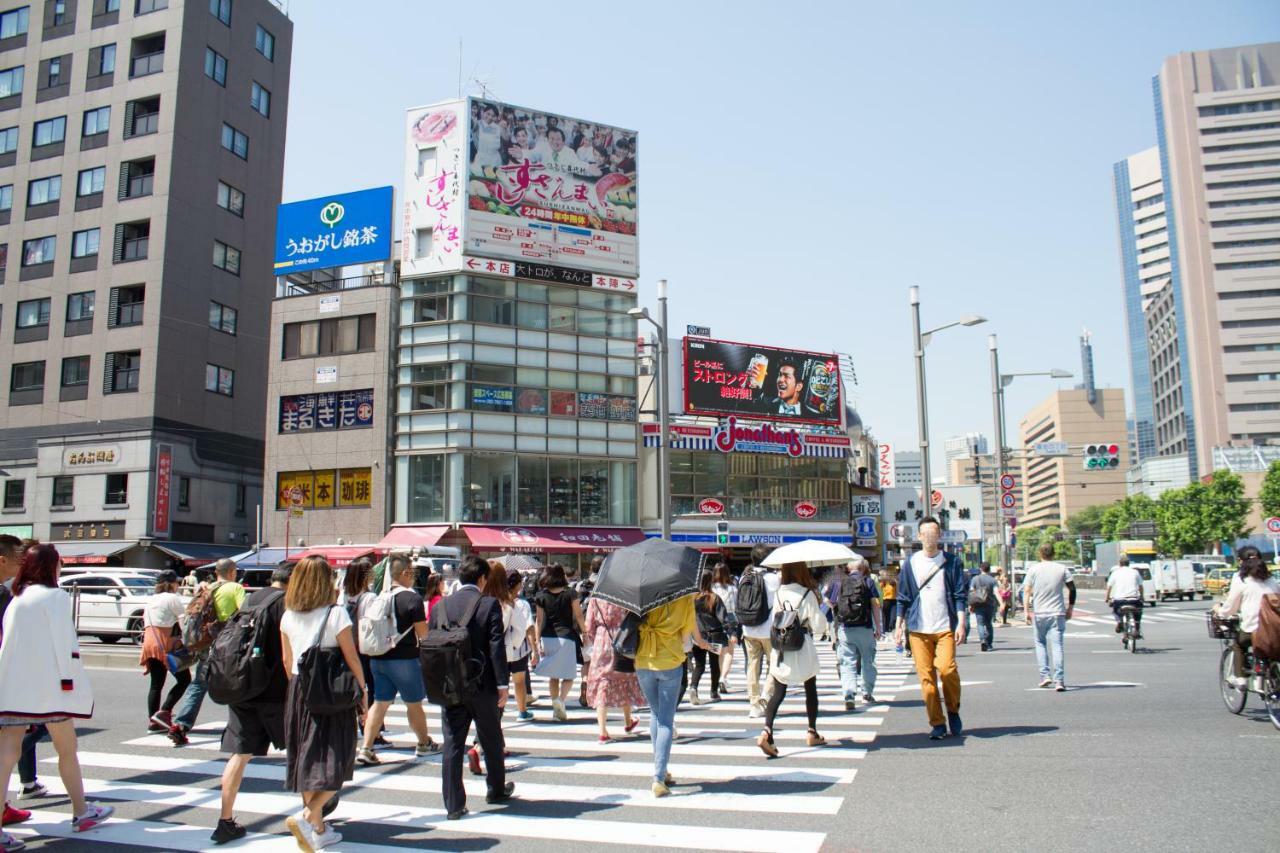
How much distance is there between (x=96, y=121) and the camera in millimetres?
43688

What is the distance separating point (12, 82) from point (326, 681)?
173 ft

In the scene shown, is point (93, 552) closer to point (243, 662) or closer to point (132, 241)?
point (132, 241)

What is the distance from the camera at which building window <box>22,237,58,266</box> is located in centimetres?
4350

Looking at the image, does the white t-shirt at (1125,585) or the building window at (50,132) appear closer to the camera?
the white t-shirt at (1125,585)

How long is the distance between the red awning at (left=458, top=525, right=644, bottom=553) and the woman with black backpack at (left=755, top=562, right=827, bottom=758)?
88.7 ft

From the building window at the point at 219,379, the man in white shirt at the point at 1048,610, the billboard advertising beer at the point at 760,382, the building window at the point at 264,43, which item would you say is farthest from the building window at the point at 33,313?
the man in white shirt at the point at 1048,610

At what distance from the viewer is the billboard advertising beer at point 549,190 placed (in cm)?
3872

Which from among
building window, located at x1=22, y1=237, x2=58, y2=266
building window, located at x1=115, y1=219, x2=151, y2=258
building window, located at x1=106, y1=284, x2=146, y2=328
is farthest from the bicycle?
building window, located at x1=22, y1=237, x2=58, y2=266

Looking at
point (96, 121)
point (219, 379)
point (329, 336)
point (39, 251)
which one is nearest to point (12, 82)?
point (96, 121)

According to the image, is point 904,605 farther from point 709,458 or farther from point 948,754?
point 709,458

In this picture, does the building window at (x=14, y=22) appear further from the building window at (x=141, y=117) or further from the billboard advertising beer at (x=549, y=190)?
the billboard advertising beer at (x=549, y=190)

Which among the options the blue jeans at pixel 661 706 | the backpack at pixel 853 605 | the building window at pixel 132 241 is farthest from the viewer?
the building window at pixel 132 241

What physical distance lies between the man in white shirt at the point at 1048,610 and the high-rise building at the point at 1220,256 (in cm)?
10583

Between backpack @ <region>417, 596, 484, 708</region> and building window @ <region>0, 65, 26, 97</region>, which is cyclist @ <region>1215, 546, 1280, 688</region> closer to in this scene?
backpack @ <region>417, 596, 484, 708</region>
